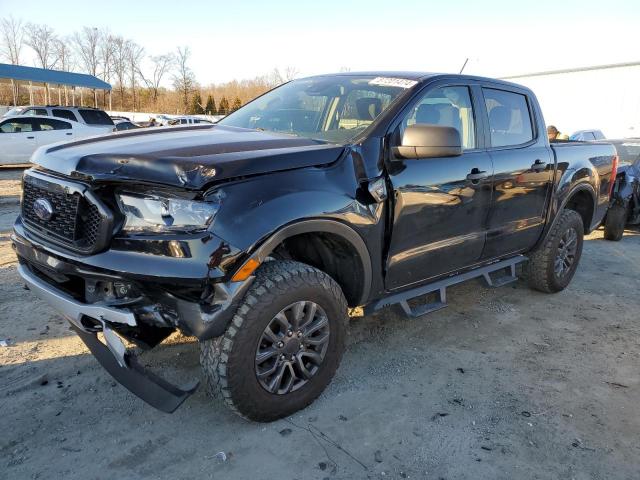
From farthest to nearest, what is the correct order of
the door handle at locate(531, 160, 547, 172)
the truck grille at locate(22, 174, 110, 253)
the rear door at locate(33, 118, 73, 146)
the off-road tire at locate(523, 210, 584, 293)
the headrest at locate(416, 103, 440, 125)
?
1. the rear door at locate(33, 118, 73, 146)
2. the off-road tire at locate(523, 210, 584, 293)
3. the door handle at locate(531, 160, 547, 172)
4. the headrest at locate(416, 103, 440, 125)
5. the truck grille at locate(22, 174, 110, 253)

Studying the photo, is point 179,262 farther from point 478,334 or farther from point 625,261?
point 625,261

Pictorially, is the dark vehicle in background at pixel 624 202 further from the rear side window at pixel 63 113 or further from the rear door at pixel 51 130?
the rear side window at pixel 63 113

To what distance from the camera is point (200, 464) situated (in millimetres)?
2447

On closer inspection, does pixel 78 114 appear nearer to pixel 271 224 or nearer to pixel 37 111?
pixel 37 111

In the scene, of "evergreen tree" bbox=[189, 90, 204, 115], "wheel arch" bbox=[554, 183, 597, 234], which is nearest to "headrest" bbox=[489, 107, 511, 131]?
"wheel arch" bbox=[554, 183, 597, 234]

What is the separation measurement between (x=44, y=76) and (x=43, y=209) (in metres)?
31.5

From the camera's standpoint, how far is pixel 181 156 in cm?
239

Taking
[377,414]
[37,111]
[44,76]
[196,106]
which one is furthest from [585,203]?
[196,106]

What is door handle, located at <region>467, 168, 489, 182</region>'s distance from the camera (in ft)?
11.7

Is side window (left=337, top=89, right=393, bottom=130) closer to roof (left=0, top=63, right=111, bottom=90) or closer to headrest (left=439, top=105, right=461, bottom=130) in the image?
headrest (left=439, top=105, right=461, bottom=130)

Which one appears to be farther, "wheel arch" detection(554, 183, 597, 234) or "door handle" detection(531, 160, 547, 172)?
"wheel arch" detection(554, 183, 597, 234)

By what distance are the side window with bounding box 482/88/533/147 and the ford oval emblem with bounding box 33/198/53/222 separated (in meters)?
3.07

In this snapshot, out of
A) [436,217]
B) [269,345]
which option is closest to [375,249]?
[436,217]

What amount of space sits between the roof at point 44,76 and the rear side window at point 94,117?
14.1m
